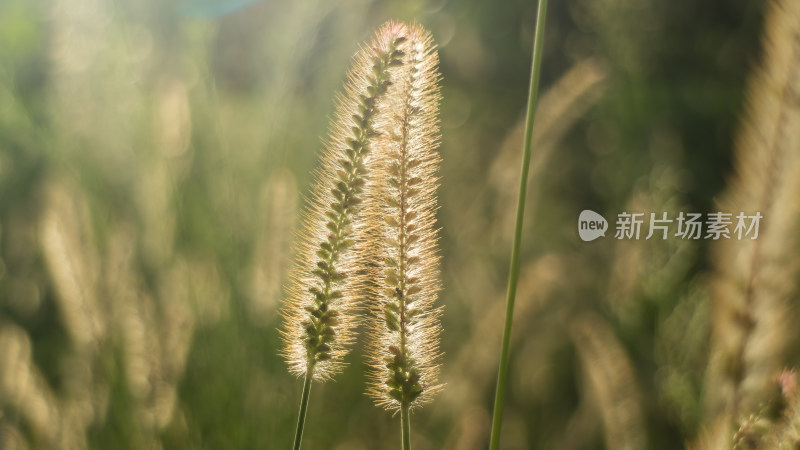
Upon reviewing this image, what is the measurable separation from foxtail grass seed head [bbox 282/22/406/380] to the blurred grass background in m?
0.52

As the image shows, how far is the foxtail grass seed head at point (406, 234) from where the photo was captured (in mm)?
539

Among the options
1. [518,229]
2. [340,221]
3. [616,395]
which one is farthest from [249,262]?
[518,229]

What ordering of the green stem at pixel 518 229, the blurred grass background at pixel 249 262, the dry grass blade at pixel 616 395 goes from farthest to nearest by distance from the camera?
the blurred grass background at pixel 249 262, the dry grass blade at pixel 616 395, the green stem at pixel 518 229

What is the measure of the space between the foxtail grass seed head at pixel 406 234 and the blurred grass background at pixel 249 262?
1.67 ft

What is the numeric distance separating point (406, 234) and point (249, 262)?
3.35 feet

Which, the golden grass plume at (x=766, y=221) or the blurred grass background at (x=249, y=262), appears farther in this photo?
the blurred grass background at (x=249, y=262)

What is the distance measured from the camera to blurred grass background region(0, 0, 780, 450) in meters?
1.17

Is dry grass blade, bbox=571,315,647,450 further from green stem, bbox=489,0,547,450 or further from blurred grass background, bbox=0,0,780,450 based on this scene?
green stem, bbox=489,0,547,450

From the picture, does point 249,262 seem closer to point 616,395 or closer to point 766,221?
point 616,395

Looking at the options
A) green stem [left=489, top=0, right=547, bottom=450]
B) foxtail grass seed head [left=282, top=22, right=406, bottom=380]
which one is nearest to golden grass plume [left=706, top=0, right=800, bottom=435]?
green stem [left=489, top=0, right=547, bottom=450]

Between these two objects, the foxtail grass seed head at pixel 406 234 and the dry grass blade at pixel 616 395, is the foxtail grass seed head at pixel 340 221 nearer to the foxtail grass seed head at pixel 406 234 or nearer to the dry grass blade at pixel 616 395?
the foxtail grass seed head at pixel 406 234

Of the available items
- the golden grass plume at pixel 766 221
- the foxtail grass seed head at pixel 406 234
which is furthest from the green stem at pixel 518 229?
the golden grass plume at pixel 766 221

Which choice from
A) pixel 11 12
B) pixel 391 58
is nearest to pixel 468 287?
pixel 391 58

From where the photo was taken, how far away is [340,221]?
0.56 m
